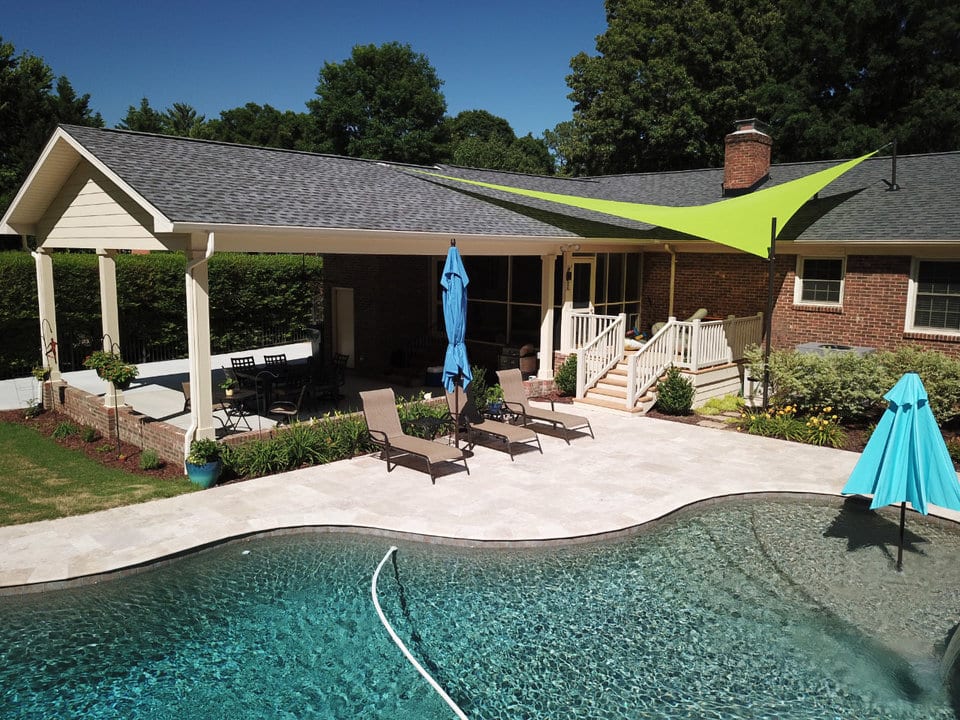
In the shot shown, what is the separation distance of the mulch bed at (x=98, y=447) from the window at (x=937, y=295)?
14114mm

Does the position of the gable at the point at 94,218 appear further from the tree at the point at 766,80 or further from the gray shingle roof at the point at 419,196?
the tree at the point at 766,80

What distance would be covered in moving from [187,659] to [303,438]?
525 centimetres

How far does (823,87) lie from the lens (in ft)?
109

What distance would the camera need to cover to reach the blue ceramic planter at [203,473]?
9793mm

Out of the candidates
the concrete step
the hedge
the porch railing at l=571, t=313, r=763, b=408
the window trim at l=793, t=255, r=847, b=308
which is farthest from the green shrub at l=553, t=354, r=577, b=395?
the hedge

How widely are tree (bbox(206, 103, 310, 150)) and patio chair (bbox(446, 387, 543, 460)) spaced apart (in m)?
42.7

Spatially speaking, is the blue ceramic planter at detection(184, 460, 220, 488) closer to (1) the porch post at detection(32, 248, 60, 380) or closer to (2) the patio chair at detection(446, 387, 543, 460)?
(2) the patio chair at detection(446, 387, 543, 460)

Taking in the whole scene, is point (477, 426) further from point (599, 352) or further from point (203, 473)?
point (599, 352)

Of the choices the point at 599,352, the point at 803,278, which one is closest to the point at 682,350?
the point at 599,352

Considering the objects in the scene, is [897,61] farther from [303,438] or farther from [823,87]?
[303,438]

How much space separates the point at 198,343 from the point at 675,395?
29.8 feet

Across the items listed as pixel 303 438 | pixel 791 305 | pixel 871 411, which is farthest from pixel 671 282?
pixel 303 438

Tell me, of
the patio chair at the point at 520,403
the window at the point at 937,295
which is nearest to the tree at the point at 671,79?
the window at the point at 937,295

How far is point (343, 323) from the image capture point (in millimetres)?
18812
